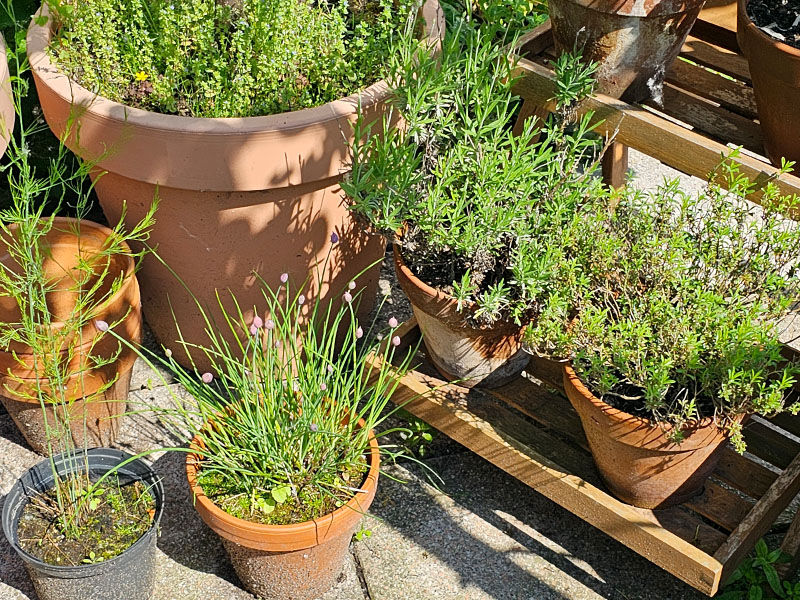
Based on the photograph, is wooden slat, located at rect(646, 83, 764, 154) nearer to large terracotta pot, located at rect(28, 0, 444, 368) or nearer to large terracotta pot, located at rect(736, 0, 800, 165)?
large terracotta pot, located at rect(736, 0, 800, 165)

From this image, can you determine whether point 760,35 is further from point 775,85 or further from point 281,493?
point 281,493

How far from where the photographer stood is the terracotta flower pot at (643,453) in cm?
201

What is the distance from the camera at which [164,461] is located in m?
2.60

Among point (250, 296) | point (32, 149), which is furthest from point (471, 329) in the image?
point (32, 149)

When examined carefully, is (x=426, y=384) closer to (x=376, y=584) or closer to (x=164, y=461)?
(x=376, y=584)

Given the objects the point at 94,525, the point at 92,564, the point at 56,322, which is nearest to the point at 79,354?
the point at 56,322

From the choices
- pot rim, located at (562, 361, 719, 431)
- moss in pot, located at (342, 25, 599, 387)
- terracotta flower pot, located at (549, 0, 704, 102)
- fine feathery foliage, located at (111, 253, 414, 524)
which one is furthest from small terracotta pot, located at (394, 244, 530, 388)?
terracotta flower pot, located at (549, 0, 704, 102)

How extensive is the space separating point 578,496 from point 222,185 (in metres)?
1.14

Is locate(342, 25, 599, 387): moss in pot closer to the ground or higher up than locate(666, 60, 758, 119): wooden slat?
closer to the ground

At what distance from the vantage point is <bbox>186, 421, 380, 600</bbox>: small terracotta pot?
2.04 m

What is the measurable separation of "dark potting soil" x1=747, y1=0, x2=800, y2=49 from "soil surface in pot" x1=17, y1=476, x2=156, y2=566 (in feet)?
5.64

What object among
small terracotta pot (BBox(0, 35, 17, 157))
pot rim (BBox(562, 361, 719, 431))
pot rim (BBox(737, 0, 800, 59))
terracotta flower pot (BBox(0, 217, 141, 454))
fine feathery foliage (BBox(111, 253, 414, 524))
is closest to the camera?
small terracotta pot (BBox(0, 35, 17, 157))

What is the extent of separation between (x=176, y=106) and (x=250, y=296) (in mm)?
543

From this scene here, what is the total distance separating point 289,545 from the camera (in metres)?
2.06
